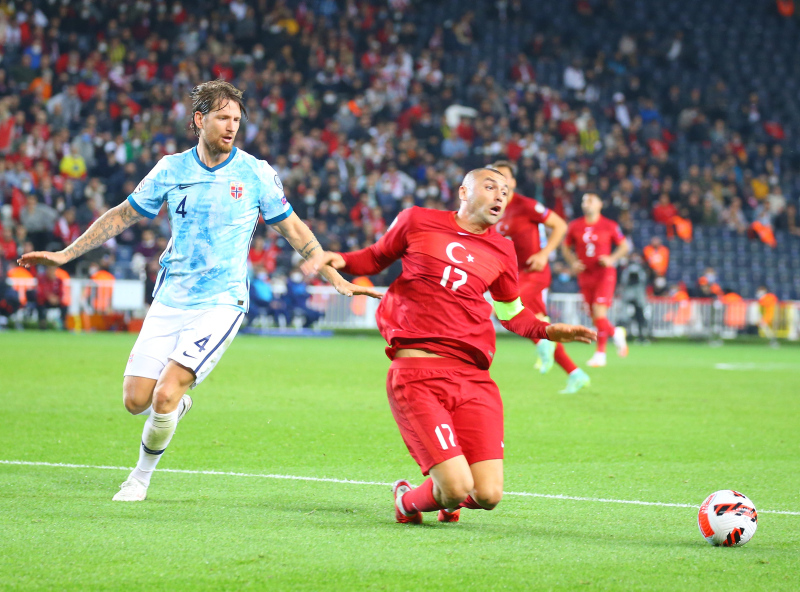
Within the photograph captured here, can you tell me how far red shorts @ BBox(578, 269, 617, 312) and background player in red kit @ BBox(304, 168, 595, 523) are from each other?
1025 centimetres

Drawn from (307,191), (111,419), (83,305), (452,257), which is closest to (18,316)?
(83,305)

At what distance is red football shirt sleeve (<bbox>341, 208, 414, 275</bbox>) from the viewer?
557 centimetres

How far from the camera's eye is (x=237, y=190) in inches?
232

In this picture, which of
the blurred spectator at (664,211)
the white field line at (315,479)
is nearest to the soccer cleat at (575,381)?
the white field line at (315,479)

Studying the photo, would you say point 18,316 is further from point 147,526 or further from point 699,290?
point 147,526

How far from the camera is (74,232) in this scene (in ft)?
72.7

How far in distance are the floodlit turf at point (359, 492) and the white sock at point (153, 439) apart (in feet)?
0.58

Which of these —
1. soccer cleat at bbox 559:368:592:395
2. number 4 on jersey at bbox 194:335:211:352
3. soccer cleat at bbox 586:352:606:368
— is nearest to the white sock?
number 4 on jersey at bbox 194:335:211:352

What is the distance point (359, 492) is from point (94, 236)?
2.10 metres

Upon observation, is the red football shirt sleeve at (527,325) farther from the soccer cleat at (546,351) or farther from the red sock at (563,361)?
the soccer cleat at (546,351)

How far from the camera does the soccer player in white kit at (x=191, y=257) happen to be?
18.8 feet

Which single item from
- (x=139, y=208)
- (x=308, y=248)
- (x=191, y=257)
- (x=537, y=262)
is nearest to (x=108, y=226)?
(x=139, y=208)

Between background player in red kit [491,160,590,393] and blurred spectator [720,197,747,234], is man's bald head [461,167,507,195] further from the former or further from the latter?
blurred spectator [720,197,747,234]

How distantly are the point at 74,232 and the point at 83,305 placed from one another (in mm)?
1556
